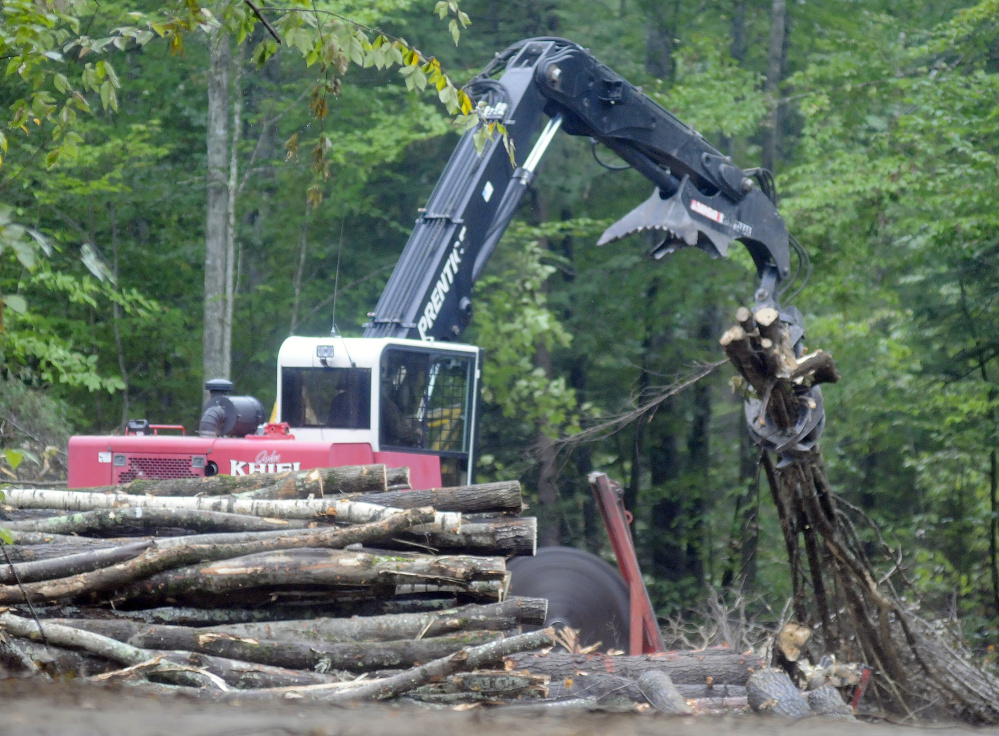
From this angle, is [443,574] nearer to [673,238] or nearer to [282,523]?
[282,523]

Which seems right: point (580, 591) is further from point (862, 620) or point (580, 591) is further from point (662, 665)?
point (862, 620)

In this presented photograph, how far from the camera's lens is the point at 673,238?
9.53m

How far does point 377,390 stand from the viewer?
343 inches

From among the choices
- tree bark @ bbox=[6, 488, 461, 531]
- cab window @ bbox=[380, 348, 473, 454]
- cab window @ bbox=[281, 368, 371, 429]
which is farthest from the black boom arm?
tree bark @ bbox=[6, 488, 461, 531]

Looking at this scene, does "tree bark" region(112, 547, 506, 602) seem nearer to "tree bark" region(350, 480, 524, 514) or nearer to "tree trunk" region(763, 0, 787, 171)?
"tree bark" region(350, 480, 524, 514)

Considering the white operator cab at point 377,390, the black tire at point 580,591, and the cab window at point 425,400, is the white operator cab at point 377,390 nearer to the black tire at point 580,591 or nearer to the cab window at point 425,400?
the cab window at point 425,400

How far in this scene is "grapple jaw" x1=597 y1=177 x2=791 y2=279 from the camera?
9266 mm

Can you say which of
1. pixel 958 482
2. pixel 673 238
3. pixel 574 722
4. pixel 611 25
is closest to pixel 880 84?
pixel 611 25

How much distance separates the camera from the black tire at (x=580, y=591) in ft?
28.5

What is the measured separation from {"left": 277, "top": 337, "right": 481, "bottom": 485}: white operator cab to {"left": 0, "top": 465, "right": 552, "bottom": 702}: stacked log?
2.54 m

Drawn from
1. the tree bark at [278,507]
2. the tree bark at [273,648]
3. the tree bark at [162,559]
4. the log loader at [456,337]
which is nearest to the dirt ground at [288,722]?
the tree bark at [273,648]

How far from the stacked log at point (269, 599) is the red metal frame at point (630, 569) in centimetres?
299

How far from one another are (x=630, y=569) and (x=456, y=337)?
8.34 feet

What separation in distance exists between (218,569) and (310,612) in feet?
1.86
